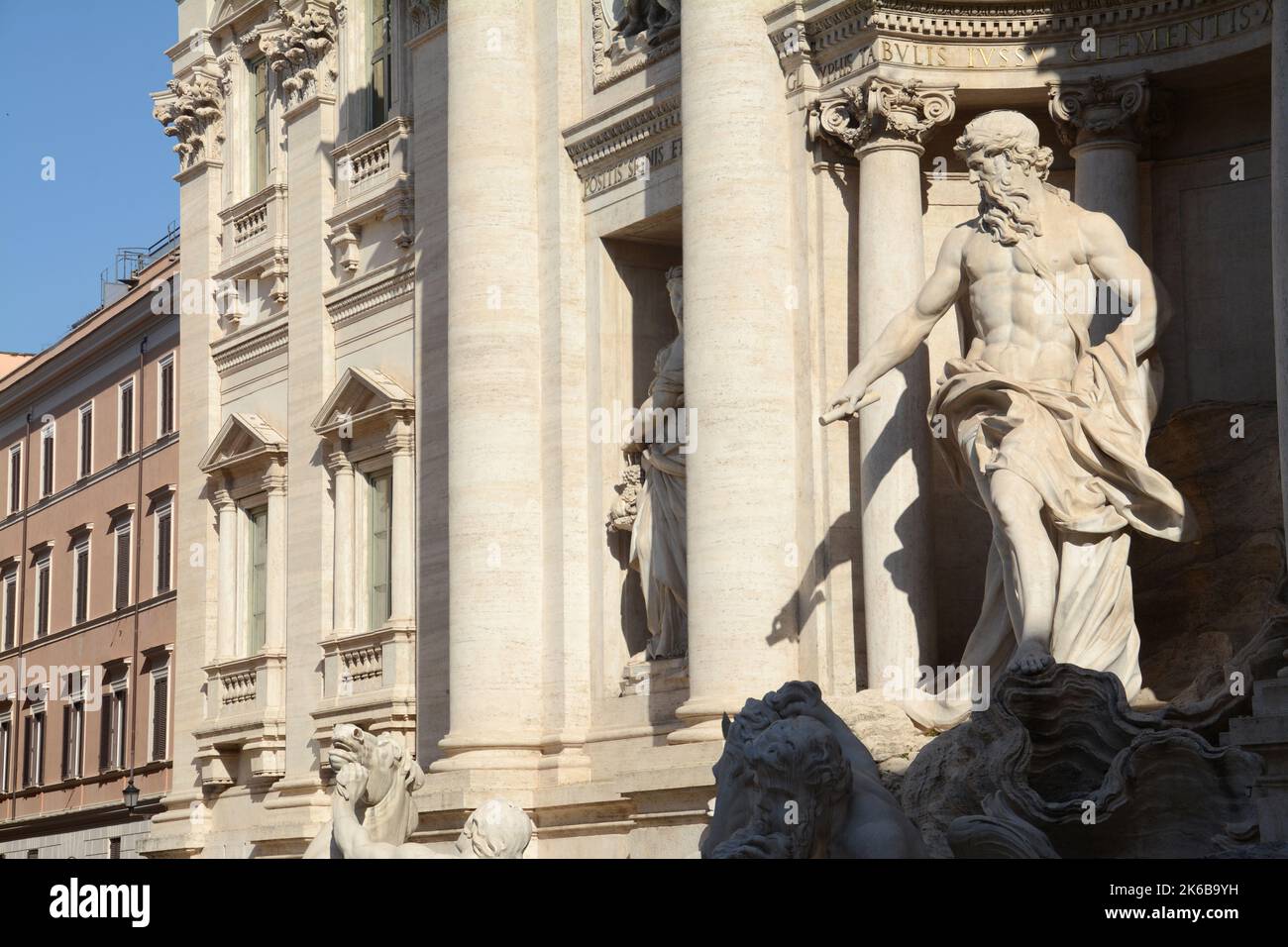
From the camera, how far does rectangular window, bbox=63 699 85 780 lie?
133 ft

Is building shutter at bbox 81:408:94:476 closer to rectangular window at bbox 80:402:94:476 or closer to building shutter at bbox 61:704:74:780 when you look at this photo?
rectangular window at bbox 80:402:94:476

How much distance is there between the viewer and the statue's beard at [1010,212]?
1630 centimetres

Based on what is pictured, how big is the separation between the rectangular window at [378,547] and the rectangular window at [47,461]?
20040mm

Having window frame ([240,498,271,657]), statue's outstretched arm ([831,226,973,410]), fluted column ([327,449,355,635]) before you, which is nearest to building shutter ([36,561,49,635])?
window frame ([240,498,271,657])

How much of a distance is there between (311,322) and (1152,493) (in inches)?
549

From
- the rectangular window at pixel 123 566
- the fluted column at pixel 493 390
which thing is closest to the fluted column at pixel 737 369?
the fluted column at pixel 493 390

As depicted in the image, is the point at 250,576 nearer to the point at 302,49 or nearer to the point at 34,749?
the point at 302,49

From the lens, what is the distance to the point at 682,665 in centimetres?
2050

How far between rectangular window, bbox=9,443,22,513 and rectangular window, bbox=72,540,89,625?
4.69 meters

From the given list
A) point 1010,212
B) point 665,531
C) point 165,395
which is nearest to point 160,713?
point 165,395

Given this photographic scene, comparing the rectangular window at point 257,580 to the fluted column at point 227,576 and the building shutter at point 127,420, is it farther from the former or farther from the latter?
the building shutter at point 127,420

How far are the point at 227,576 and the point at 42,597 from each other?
1686 centimetres

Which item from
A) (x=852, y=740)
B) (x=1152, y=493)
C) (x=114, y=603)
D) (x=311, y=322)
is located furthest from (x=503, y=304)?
(x=114, y=603)
